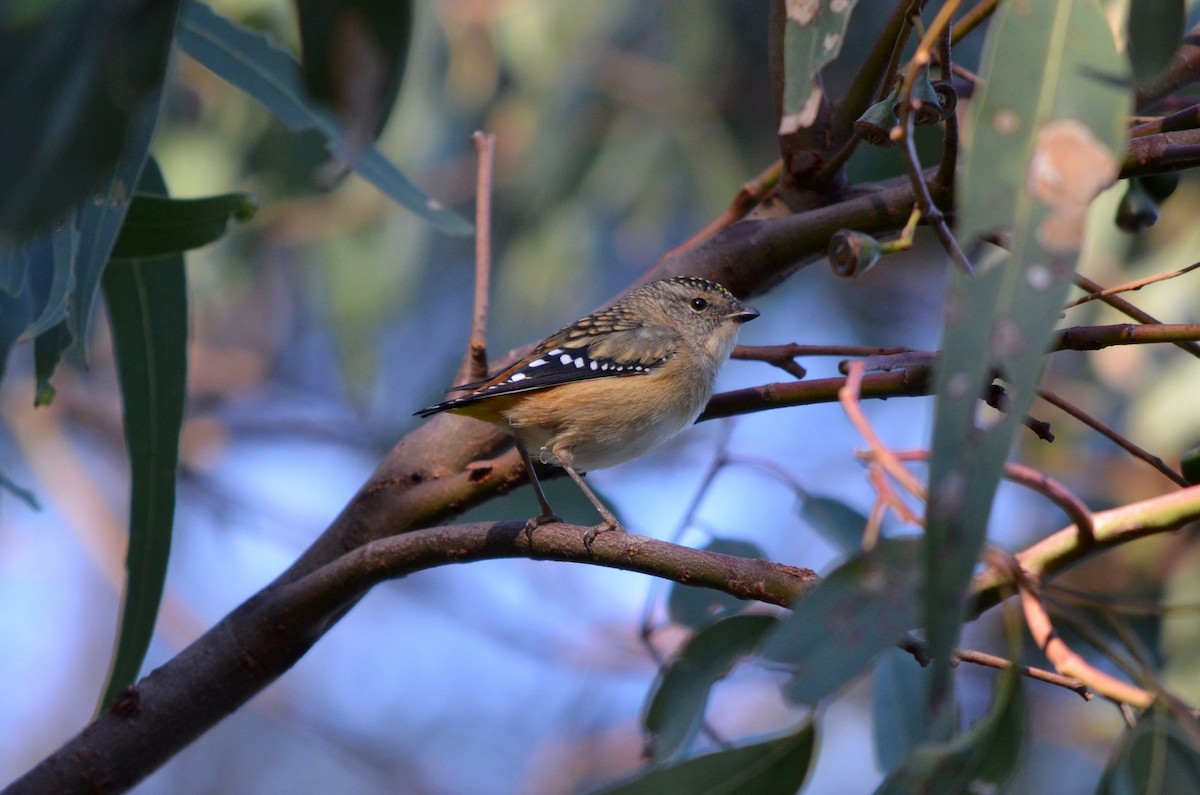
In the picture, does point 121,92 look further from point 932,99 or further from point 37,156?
point 932,99

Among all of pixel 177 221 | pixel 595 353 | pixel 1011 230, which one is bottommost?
pixel 1011 230

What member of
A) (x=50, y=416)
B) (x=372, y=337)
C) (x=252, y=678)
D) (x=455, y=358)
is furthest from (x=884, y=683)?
(x=50, y=416)

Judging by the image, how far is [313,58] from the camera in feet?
3.68

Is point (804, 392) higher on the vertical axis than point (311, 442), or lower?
lower

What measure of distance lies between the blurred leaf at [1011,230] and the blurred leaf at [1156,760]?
12.6 inches

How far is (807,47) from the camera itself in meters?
1.42

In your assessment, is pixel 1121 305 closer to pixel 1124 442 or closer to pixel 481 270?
pixel 1124 442

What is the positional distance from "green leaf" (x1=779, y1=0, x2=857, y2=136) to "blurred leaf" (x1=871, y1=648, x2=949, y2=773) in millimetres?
1140

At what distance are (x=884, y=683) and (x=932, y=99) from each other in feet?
4.04

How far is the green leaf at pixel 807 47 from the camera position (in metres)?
1.38

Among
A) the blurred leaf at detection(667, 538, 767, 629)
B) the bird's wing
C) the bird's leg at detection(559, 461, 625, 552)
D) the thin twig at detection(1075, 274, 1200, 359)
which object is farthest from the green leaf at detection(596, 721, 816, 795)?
the bird's wing

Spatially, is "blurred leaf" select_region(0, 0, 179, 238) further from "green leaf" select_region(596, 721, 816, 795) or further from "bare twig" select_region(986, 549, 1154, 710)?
"bare twig" select_region(986, 549, 1154, 710)

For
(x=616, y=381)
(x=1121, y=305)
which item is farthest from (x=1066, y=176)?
(x=616, y=381)

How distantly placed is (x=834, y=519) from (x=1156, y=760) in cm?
142
